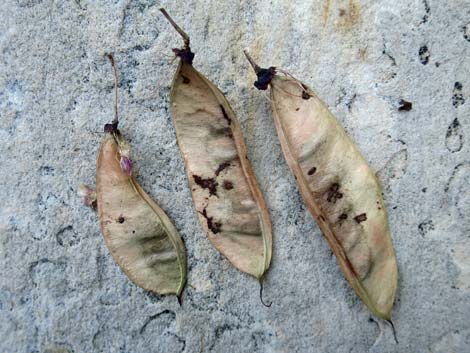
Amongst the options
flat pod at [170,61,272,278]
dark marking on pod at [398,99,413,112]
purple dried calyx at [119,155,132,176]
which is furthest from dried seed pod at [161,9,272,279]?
dark marking on pod at [398,99,413,112]

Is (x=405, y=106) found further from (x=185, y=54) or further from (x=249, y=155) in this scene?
(x=185, y=54)

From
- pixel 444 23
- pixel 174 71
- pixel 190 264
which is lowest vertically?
pixel 190 264

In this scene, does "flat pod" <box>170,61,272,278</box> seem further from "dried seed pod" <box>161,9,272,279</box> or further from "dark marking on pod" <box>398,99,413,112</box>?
"dark marking on pod" <box>398,99,413,112</box>

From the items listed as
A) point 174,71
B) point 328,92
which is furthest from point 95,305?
point 328,92

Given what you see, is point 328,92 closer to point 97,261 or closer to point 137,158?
point 137,158

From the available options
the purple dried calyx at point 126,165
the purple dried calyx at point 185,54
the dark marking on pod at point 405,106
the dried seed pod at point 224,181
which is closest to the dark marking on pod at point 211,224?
the dried seed pod at point 224,181

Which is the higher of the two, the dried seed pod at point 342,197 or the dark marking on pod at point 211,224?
the dried seed pod at point 342,197

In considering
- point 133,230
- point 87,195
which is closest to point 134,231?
point 133,230

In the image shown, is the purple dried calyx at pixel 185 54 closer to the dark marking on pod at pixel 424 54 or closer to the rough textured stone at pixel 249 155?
the rough textured stone at pixel 249 155
